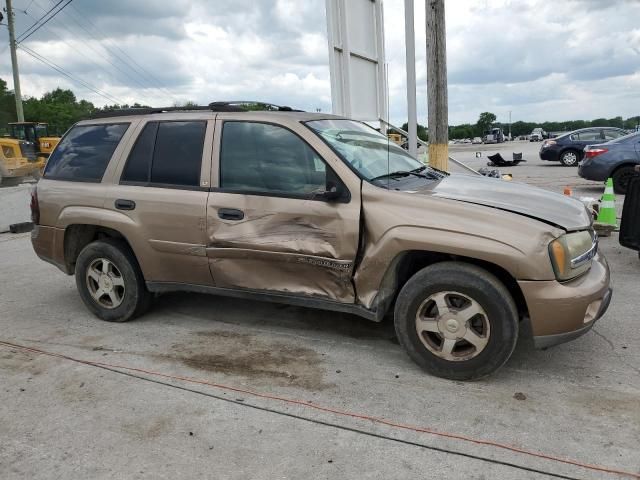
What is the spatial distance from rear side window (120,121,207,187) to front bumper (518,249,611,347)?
255cm

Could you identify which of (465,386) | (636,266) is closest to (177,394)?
(465,386)

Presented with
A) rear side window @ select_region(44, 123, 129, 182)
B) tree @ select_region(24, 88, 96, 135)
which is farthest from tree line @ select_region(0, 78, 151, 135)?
rear side window @ select_region(44, 123, 129, 182)

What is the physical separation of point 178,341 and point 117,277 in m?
0.88

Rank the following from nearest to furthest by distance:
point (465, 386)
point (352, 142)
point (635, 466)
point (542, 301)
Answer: point (635, 466), point (542, 301), point (465, 386), point (352, 142)

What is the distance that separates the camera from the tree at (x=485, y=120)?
116 metres

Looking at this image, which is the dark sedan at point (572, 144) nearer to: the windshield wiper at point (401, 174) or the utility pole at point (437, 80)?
the utility pole at point (437, 80)

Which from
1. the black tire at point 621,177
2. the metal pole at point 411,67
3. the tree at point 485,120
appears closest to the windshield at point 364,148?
the metal pole at point 411,67

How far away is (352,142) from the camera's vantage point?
4.25 m

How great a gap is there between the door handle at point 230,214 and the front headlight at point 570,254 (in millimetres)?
2109

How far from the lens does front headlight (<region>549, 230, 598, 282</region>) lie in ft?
10.8

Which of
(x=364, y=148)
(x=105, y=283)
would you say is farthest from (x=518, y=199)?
(x=105, y=283)

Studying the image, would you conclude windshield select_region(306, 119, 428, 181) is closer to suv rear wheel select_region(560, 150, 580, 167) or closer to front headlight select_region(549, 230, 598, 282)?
front headlight select_region(549, 230, 598, 282)

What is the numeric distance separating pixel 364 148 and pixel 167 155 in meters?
1.59

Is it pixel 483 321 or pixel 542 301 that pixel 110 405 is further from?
pixel 542 301
